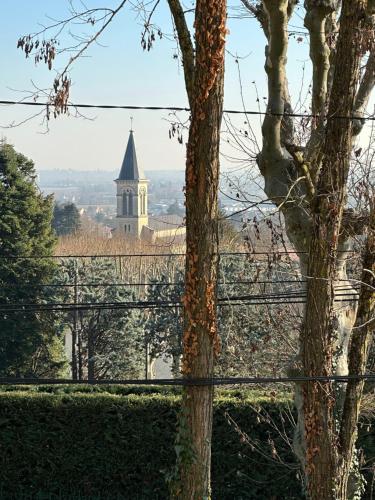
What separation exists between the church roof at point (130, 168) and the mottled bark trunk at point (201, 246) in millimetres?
88338

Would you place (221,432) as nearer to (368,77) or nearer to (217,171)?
(368,77)

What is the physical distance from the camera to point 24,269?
23.5 metres

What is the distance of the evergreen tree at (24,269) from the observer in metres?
22.5

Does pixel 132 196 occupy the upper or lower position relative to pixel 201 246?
upper

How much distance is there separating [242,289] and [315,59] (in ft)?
43.1

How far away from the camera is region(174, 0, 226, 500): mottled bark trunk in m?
5.25

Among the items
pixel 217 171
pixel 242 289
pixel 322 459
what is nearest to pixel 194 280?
pixel 217 171

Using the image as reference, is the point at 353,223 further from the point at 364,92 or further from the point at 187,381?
the point at 187,381

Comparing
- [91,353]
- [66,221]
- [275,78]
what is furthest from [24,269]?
[66,221]

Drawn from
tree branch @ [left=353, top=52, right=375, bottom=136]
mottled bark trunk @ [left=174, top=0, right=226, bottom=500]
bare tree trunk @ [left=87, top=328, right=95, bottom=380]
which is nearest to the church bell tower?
bare tree trunk @ [left=87, top=328, right=95, bottom=380]

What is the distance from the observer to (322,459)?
6066 mm

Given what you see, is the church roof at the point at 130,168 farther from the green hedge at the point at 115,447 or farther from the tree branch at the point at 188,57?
the tree branch at the point at 188,57

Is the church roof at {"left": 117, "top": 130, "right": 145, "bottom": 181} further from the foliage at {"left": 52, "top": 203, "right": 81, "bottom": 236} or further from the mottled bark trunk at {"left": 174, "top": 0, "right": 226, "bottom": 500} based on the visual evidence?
the mottled bark trunk at {"left": 174, "top": 0, "right": 226, "bottom": 500}

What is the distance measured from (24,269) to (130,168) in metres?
74.4
